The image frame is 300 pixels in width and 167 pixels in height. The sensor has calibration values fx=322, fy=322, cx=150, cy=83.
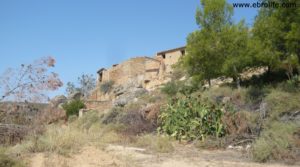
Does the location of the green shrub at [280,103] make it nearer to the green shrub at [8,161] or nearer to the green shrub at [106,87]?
the green shrub at [8,161]

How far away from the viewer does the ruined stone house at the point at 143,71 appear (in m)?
39.2

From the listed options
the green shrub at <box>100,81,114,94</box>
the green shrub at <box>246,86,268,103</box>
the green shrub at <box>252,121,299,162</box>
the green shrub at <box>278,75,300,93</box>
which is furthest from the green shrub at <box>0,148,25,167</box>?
the green shrub at <box>100,81,114,94</box>

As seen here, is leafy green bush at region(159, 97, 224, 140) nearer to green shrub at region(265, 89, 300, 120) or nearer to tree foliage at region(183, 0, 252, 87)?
green shrub at region(265, 89, 300, 120)

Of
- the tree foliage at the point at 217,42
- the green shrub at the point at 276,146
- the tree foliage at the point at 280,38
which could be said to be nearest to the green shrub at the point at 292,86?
the tree foliage at the point at 280,38

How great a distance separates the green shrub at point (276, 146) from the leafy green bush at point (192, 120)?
221 cm

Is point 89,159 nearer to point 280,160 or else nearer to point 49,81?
point 49,81

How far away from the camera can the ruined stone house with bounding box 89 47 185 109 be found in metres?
39.2

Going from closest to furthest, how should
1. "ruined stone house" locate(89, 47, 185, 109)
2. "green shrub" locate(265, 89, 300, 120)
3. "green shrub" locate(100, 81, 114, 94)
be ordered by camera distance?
"green shrub" locate(265, 89, 300, 120), "ruined stone house" locate(89, 47, 185, 109), "green shrub" locate(100, 81, 114, 94)

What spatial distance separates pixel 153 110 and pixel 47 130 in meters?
6.67

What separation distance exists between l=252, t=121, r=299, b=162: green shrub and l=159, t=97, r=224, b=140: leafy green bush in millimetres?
2206

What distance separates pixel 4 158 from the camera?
550 cm

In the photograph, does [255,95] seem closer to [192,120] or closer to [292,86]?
[292,86]

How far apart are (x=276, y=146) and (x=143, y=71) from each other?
37.5 meters

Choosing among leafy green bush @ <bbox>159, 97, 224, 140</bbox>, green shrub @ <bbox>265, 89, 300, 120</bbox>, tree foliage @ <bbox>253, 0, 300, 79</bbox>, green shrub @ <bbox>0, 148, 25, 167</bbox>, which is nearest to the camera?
green shrub @ <bbox>0, 148, 25, 167</bbox>
